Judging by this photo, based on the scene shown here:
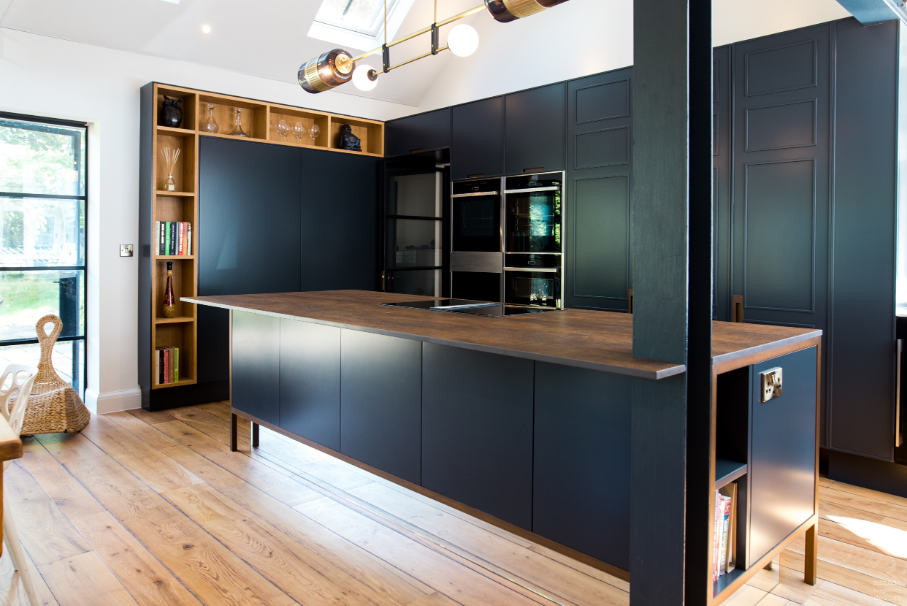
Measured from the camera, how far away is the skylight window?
5152 millimetres

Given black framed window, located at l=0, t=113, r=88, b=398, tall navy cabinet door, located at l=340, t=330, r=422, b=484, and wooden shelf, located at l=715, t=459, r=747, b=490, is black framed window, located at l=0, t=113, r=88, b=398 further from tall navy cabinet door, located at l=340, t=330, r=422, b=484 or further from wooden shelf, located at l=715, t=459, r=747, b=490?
wooden shelf, located at l=715, t=459, r=747, b=490

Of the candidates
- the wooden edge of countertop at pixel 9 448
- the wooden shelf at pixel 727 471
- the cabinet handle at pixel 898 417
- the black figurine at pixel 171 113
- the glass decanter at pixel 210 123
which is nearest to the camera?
the wooden edge of countertop at pixel 9 448

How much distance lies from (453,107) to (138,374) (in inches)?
123

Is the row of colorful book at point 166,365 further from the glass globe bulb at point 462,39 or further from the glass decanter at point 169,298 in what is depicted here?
the glass globe bulb at point 462,39

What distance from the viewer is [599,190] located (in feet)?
13.6

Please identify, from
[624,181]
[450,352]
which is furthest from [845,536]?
[624,181]

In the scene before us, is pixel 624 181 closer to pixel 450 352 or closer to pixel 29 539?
pixel 450 352

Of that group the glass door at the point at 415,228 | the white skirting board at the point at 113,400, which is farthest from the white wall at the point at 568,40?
the white skirting board at the point at 113,400

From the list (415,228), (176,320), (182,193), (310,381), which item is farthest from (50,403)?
(415,228)

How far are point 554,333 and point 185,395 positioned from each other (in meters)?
3.47

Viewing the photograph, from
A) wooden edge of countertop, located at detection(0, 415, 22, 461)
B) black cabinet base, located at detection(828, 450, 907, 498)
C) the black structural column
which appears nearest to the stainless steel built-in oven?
black cabinet base, located at detection(828, 450, 907, 498)

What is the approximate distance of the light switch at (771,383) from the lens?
190cm

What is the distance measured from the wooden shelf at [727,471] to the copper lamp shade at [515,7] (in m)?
1.53

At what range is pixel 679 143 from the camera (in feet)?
5.26
